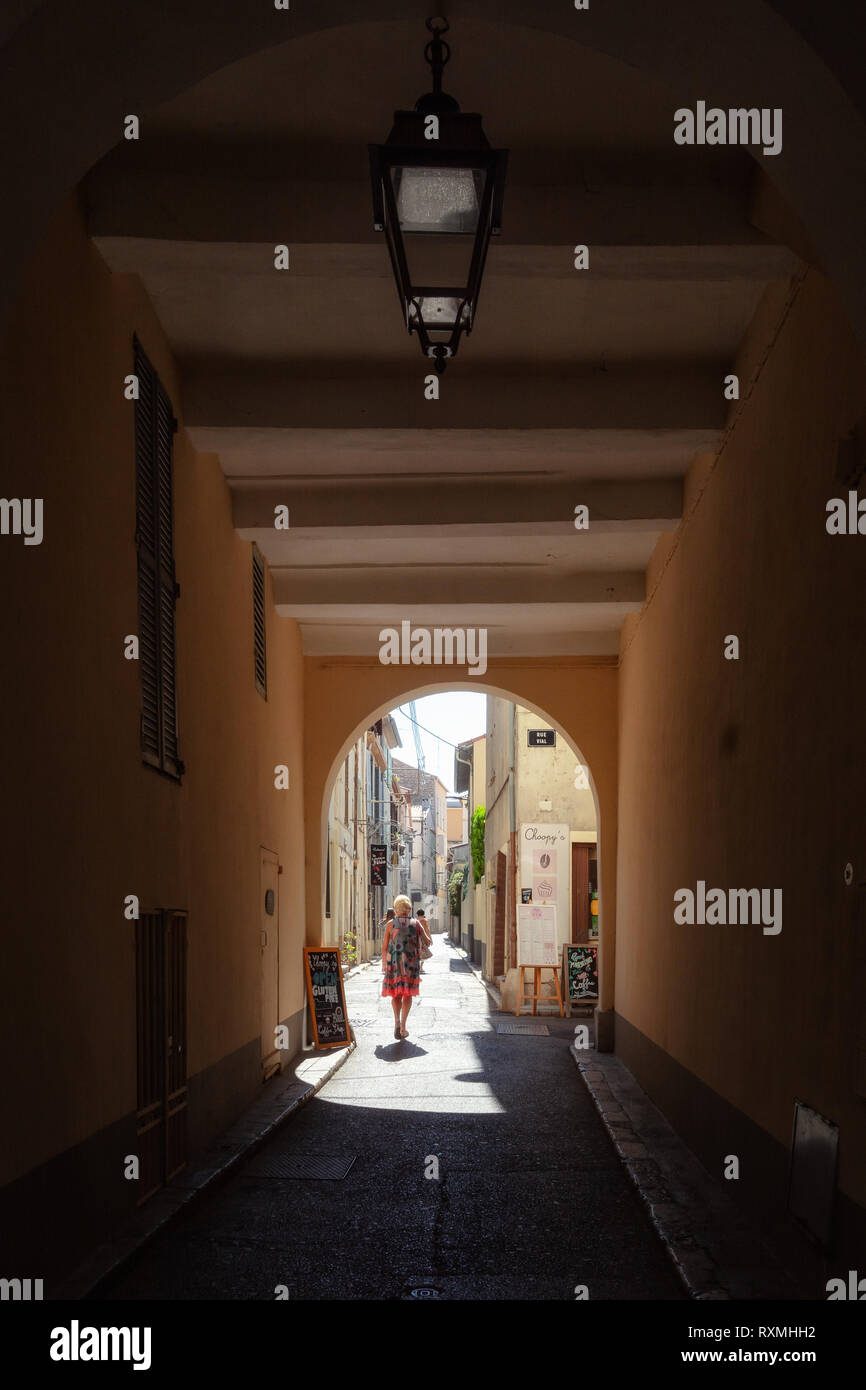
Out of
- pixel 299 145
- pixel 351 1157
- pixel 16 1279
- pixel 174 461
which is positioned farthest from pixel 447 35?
pixel 351 1157

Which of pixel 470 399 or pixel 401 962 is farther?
pixel 401 962

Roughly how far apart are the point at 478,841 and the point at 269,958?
22.7 m

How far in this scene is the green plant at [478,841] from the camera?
33219 millimetres

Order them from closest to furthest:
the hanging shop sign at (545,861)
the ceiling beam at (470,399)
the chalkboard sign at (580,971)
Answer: the ceiling beam at (470,399) → the chalkboard sign at (580,971) → the hanging shop sign at (545,861)

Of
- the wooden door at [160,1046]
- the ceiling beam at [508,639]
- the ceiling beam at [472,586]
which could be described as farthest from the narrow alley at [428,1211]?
the ceiling beam at [508,639]

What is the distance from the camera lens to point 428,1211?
22.4 ft

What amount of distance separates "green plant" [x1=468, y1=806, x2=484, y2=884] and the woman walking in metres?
18.0

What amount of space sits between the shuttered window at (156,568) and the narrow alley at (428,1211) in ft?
7.72

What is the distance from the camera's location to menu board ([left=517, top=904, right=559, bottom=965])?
18.5 meters

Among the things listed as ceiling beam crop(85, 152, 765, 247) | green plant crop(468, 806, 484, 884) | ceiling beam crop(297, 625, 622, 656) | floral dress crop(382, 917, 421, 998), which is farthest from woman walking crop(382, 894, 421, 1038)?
green plant crop(468, 806, 484, 884)

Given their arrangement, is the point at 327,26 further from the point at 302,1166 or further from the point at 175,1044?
the point at 302,1166

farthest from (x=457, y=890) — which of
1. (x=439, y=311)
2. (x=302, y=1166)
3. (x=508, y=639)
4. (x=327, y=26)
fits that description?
(x=327, y=26)

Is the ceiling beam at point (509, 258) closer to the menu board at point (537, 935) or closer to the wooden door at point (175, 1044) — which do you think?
the wooden door at point (175, 1044)

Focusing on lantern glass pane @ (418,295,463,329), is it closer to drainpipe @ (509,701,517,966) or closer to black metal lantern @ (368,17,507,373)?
black metal lantern @ (368,17,507,373)
